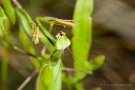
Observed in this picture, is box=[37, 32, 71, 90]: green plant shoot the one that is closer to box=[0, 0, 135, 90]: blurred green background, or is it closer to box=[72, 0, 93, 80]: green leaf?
box=[72, 0, 93, 80]: green leaf

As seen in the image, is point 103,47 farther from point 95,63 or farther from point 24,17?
point 24,17

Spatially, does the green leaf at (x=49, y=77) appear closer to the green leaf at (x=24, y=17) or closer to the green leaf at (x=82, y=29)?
the green leaf at (x=24, y=17)

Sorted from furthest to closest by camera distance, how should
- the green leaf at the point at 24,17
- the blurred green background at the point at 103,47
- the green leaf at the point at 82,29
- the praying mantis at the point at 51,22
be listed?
1. the blurred green background at the point at 103,47
2. the green leaf at the point at 82,29
3. the green leaf at the point at 24,17
4. the praying mantis at the point at 51,22

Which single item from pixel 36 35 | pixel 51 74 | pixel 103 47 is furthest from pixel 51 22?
pixel 103 47

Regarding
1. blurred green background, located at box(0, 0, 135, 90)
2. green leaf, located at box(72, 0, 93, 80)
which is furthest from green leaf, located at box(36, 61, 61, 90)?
blurred green background, located at box(0, 0, 135, 90)

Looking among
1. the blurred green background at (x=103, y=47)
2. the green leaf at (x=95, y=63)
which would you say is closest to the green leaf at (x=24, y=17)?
the green leaf at (x=95, y=63)

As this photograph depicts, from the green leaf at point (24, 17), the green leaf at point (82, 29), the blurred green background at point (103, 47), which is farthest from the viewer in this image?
the blurred green background at point (103, 47)
